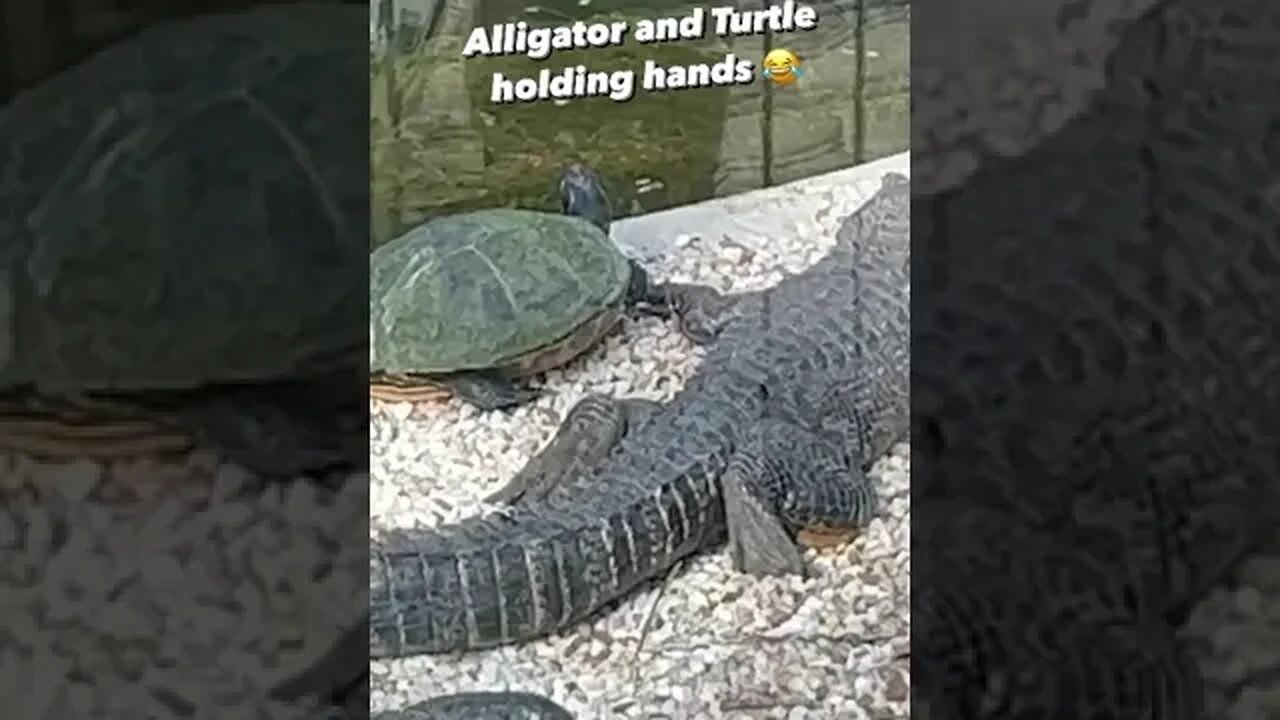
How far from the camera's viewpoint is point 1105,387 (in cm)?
151

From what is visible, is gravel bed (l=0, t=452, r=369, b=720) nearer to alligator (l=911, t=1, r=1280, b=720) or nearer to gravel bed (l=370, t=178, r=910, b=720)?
gravel bed (l=370, t=178, r=910, b=720)

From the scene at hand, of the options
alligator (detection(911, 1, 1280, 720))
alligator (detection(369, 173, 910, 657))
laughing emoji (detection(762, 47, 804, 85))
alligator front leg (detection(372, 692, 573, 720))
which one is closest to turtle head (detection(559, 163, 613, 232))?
alligator (detection(369, 173, 910, 657))

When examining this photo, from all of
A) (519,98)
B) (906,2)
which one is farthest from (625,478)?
(906,2)

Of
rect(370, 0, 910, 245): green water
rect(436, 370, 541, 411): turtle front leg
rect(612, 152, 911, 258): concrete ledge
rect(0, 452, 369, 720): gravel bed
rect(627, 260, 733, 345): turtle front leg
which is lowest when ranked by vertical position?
rect(0, 452, 369, 720): gravel bed

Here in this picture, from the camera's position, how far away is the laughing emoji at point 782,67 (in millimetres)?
1516

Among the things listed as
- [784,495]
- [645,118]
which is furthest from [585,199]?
[784,495]

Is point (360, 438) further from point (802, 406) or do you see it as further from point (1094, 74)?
point (1094, 74)

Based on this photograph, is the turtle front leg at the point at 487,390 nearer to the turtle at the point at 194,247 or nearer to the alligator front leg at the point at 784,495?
the turtle at the point at 194,247

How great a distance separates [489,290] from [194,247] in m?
0.34

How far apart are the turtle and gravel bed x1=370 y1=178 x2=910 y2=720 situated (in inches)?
4.6

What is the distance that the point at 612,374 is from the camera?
1535 millimetres

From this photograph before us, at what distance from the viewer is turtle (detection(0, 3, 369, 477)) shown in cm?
158

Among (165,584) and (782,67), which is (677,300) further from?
(165,584)

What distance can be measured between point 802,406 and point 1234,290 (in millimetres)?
468
